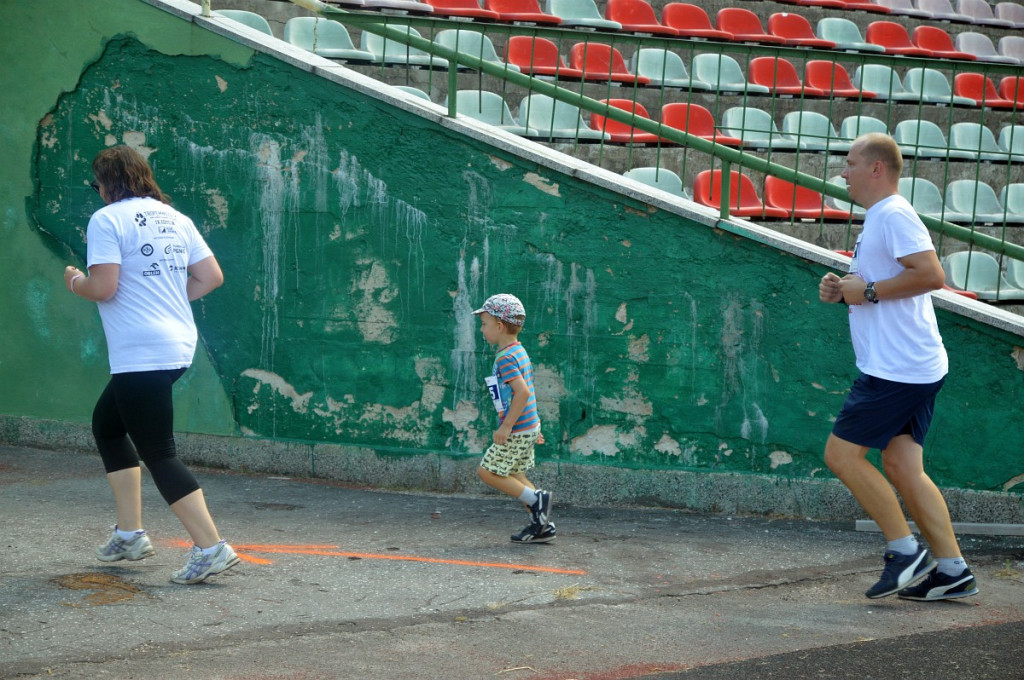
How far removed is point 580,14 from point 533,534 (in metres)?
6.94

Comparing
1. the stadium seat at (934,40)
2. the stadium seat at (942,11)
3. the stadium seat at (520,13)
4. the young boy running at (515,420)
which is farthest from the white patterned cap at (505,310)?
the stadium seat at (942,11)

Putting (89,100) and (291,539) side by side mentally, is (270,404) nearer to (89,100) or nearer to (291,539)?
(291,539)

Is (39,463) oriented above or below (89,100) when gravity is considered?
below

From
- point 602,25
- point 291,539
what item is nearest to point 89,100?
point 291,539

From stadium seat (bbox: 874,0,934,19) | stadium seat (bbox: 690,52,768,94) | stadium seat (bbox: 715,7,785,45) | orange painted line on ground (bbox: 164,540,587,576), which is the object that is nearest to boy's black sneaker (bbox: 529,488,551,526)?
orange painted line on ground (bbox: 164,540,587,576)

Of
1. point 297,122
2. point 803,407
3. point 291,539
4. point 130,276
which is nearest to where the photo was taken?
point 130,276

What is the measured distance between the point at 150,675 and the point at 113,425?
141cm

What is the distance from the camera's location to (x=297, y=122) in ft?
21.3

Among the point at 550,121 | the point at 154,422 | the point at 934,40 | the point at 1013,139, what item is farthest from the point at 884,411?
the point at 934,40

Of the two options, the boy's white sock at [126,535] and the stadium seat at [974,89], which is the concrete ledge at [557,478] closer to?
the boy's white sock at [126,535]

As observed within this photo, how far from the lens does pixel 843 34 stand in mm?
11500

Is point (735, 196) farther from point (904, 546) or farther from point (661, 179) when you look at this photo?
point (904, 546)

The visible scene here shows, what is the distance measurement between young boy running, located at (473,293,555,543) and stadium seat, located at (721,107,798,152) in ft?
13.5

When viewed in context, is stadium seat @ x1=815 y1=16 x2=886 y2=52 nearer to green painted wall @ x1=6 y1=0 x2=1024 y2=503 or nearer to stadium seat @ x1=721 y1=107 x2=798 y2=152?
stadium seat @ x1=721 y1=107 x2=798 y2=152
